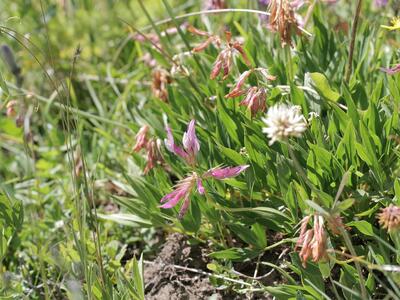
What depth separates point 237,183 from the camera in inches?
81.1

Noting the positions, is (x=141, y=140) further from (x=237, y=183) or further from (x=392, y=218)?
(x=392, y=218)

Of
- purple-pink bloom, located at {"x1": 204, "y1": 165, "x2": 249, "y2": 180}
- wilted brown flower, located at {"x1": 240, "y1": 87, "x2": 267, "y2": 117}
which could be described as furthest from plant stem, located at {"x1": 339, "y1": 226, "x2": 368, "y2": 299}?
wilted brown flower, located at {"x1": 240, "y1": 87, "x2": 267, "y2": 117}

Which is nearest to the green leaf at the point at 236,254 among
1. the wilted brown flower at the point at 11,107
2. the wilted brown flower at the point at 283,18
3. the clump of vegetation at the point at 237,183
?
the clump of vegetation at the point at 237,183

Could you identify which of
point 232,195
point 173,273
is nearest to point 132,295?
point 173,273

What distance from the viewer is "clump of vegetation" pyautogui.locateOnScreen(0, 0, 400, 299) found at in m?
1.83

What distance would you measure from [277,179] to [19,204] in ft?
2.65

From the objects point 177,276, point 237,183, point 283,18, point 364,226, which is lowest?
point 177,276

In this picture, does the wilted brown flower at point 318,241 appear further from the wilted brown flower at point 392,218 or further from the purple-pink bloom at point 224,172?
the purple-pink bloom at point 224,172

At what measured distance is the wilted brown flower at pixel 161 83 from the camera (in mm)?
2689

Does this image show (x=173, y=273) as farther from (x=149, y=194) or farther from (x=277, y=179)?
(x=277, y=179)

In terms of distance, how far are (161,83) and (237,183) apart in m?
0.80

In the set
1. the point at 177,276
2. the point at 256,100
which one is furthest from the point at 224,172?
the point at 177,276

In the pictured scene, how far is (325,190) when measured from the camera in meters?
2.03

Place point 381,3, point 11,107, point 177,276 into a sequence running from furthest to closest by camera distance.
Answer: point 381,3
point 11,107
point 177,276
